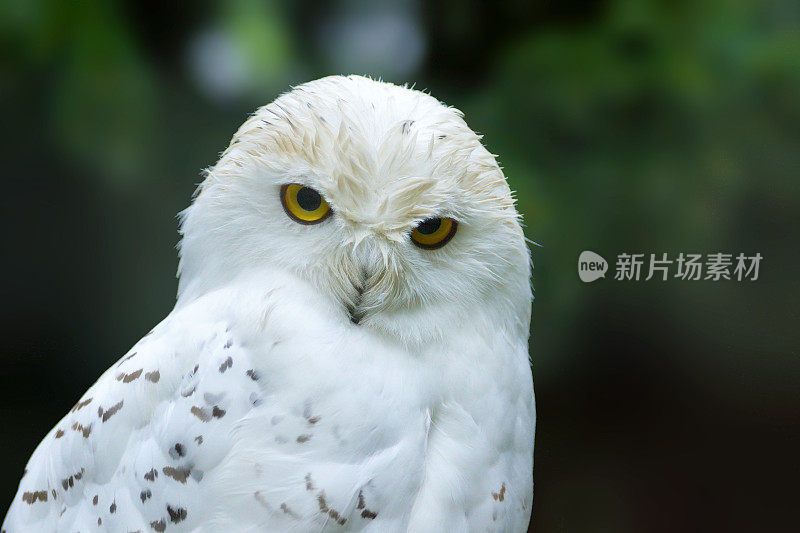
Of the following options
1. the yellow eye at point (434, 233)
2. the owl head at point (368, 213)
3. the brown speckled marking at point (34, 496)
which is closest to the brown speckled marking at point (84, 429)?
the brown speckled marking at point (34, 496)

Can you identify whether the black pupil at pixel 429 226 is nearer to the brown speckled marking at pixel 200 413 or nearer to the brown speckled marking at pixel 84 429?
the brown speckled marking at pixel 200 413

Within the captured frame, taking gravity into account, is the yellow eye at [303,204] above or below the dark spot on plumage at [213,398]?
above

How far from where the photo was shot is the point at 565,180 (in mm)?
1355

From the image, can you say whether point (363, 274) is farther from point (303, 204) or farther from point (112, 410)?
point (112, 410)

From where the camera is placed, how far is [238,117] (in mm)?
1271

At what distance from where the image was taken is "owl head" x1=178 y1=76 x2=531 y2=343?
76 cm

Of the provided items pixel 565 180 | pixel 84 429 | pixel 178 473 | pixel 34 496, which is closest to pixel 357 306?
pixel 178 473

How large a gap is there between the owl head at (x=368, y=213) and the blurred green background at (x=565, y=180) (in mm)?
423

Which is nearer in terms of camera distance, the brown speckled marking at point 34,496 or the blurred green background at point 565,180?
the brown speckled marking at point 34,496

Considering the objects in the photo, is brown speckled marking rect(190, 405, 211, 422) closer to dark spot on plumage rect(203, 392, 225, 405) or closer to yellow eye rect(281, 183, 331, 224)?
dark spot on plumage rect(203, 392, 225, 405)

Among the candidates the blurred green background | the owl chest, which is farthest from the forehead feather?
the blurred green background

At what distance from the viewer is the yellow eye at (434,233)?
2.62ft

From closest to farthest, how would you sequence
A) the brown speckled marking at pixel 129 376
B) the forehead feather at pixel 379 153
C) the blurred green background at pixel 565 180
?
1. the forehead feather at pixel 379 153
2. the brown speckled marking at pixel 129 376
3. the blurred green background at pixel 565 180

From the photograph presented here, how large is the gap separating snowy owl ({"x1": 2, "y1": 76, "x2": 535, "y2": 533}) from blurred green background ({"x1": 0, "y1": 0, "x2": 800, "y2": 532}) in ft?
1.35
